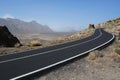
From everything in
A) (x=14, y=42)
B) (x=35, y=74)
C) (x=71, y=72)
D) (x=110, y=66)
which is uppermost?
(x=35, y=74)

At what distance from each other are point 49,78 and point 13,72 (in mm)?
1743

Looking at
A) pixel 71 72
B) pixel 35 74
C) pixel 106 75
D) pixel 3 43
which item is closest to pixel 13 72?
pixel 35 74

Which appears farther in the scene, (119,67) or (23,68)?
(119,67)

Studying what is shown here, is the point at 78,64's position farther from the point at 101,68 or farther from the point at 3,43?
the point at 3,43

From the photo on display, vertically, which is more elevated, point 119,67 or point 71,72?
point 71,72

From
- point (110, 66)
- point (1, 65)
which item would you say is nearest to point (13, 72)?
point (1, 65)

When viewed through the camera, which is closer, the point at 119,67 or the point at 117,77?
the point at 117,77

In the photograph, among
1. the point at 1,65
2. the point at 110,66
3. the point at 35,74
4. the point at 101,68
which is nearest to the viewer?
the point at 35,74

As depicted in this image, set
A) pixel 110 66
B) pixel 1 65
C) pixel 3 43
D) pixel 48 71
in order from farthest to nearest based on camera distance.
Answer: pixel 3 43
pixel 110 66
pixel 1 65
pixel 48 71

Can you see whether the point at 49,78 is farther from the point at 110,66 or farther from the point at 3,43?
the point at 3,43

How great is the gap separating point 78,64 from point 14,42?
732 inches

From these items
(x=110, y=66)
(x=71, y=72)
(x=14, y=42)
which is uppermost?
(x=71, y=72)

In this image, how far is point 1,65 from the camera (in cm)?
1457

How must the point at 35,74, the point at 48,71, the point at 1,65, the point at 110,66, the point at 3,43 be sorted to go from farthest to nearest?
the point at 3,43
the point at 110,66
the point at 1,65
the point at 48,71
the point at 35,74
